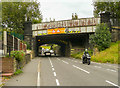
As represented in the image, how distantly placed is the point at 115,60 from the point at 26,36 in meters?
26.2

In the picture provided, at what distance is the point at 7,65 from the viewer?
476 inches

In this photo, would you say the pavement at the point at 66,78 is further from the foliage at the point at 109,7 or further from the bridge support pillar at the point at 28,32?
the foliage at the point at 109,7

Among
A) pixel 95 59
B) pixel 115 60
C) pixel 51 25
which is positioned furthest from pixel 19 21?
pixel 115 60

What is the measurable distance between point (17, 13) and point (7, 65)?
40.8m

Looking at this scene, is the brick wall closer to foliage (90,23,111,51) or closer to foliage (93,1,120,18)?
foliage (90,23,111,51)

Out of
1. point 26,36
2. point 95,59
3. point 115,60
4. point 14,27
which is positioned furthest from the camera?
point 14,27

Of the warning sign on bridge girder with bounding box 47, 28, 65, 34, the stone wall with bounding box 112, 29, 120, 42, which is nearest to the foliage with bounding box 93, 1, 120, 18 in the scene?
the stone wall with bounding box 112, 29, 120, 42

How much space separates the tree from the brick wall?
39.5 m

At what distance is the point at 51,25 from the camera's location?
4328 centimetres

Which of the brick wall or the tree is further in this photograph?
the tree

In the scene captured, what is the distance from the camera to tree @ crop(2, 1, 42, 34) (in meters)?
50.2

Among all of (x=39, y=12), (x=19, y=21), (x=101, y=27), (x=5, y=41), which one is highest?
(x=39, y=12)

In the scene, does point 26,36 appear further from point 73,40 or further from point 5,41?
point 5,41

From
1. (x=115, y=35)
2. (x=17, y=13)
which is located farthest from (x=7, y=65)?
(x=17, y=13)
